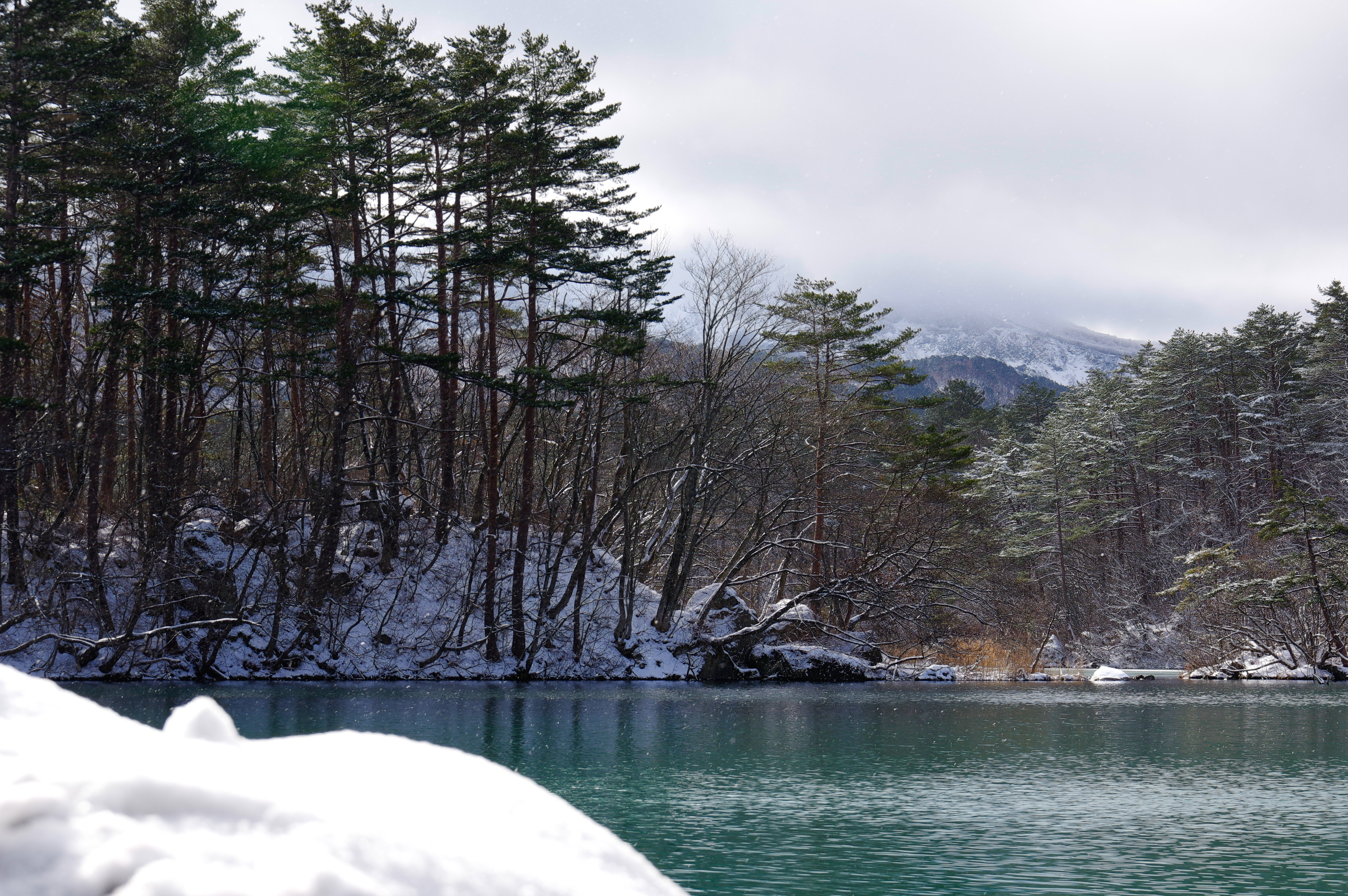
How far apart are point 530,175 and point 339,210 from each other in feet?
17.2

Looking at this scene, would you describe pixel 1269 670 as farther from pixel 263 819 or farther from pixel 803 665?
pixel 263 819

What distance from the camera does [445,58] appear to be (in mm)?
28844

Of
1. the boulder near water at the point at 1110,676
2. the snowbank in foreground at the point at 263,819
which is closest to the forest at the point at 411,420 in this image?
the boulder near water at the point at 1110,676

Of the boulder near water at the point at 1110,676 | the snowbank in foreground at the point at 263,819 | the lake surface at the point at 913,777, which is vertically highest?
the snowbank in foreground at the point at 263,819

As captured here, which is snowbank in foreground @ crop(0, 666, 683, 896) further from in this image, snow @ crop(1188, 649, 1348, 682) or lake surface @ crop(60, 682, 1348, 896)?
snow @ crop(1188, 649, 1348, 682)

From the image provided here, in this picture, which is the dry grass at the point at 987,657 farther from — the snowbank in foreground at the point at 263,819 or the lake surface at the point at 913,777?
A: the snowbank in foreground at the point at 263,819

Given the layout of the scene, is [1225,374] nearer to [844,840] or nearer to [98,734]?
[844,840]

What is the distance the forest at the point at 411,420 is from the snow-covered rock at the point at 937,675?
0.93m

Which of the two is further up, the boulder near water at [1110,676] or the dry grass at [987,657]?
the dry grass at [987,657]

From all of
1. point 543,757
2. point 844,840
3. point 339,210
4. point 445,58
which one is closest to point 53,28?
point 339,210

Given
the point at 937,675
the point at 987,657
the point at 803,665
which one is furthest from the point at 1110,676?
the point at 803,665

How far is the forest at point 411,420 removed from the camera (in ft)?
76.1

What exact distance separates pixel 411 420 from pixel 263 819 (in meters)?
27.7

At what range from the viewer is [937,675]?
2911cm
